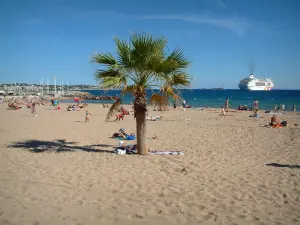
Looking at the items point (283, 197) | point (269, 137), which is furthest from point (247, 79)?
point (283, 197)

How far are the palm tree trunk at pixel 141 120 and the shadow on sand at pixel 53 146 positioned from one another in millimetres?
1256

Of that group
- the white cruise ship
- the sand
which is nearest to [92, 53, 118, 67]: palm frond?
the sand

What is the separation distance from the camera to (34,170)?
20.8 feet

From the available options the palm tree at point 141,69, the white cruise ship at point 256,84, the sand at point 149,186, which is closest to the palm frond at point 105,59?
the palm tree at point 141,69

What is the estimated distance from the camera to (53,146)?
30.4 feet

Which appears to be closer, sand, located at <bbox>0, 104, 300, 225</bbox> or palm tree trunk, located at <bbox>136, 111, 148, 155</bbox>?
sand, located at <bbox>0, 104, 300, 225</bbox>

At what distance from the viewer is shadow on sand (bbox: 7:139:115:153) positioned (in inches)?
341

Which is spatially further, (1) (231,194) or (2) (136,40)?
(2) (136,40)

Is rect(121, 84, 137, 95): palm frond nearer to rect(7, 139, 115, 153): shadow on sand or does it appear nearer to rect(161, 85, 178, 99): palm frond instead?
rect(161, 85, 178, 99): palm frond

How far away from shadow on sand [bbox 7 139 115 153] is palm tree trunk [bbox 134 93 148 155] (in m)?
1.26

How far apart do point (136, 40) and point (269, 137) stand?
25.6 feet

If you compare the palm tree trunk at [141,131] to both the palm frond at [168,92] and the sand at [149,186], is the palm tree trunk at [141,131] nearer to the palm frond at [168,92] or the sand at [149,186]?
the sand at [149,186]

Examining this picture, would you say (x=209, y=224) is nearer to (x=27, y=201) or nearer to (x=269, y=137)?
(x=27, y=201)

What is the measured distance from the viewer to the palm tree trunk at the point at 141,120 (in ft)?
24.8
